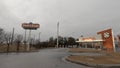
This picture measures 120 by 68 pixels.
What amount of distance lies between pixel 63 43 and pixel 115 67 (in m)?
107

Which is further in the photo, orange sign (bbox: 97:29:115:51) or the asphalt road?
orange sign (bbox: 97:29:115:51)

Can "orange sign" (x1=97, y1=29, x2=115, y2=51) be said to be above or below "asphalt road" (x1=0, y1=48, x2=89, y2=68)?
above

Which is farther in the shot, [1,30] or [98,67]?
A: [1,30]

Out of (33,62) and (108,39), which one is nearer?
(33,62)

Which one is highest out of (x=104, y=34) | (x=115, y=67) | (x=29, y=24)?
(x=29, y=24)

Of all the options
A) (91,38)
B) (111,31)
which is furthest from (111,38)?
(91,38)

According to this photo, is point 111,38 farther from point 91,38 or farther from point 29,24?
point 91,38

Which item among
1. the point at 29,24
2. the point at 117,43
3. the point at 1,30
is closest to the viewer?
the point at 29,24

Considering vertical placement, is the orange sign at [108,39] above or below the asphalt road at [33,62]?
above

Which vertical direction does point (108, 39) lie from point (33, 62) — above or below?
above

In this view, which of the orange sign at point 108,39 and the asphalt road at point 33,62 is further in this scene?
the orange sign at point 108,39

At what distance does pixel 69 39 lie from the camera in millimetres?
124125

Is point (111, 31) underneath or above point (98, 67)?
above

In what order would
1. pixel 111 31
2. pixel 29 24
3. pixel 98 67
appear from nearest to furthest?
pixel 98 67
pixel 111 31
pixel 29 24
